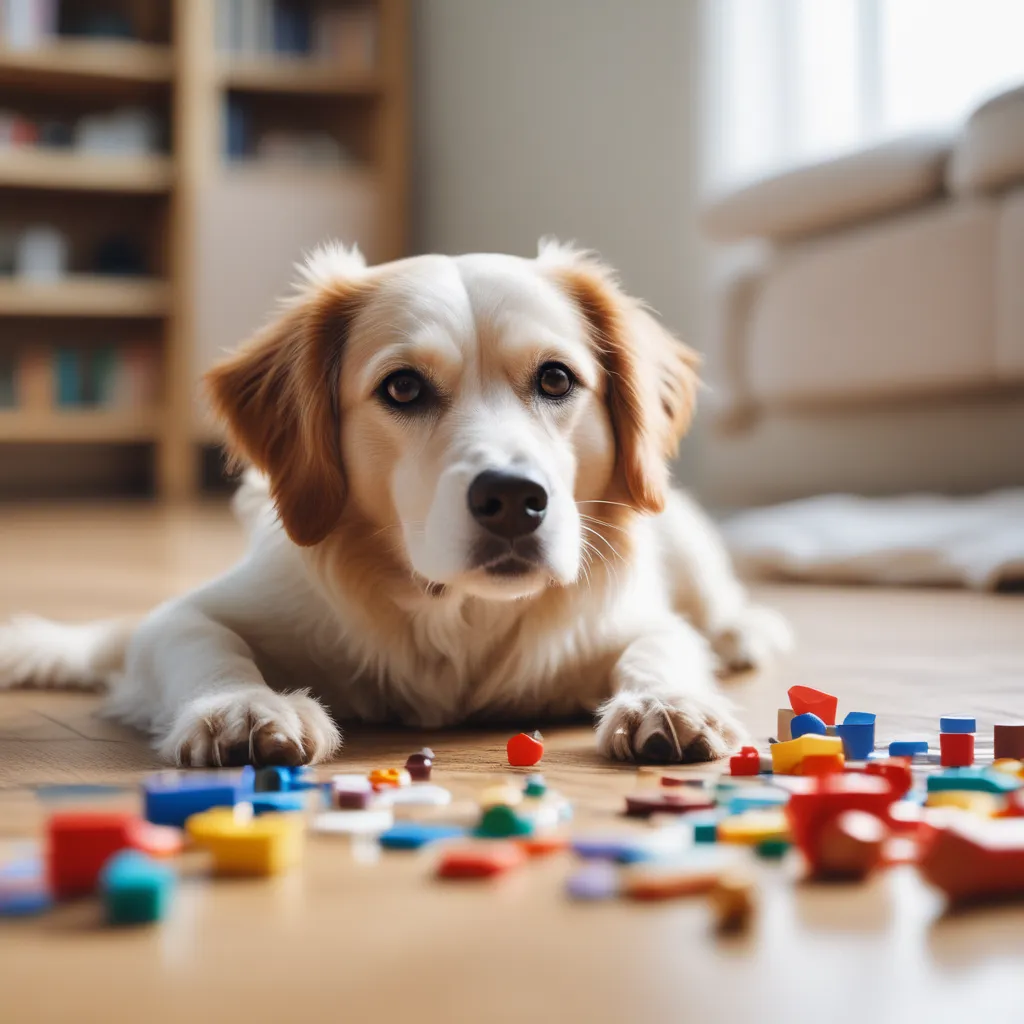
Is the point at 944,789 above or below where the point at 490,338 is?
below

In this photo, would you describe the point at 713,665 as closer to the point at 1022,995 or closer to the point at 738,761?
the point at 738,761

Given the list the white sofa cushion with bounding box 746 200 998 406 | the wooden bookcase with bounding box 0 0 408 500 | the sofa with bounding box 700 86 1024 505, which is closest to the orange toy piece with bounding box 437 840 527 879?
the sofa with bounding box 700 86 1024 505

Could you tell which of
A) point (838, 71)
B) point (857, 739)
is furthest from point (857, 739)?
point (838, 71)

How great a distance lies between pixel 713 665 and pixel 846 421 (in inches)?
114

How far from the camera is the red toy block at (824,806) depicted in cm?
105

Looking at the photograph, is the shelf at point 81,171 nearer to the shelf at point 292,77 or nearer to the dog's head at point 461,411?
the shelf at point 292,77

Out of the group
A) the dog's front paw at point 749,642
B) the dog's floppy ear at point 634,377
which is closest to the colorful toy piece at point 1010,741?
the dog's floppy ear at point 634,377

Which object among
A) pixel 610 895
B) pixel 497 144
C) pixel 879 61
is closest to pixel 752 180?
pixel 879 61

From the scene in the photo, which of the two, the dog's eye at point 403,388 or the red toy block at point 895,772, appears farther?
the dog's eye at point 403,388

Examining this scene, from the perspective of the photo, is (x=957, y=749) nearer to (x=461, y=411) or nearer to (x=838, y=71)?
(x=461, y=411)

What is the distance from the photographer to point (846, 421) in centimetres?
480

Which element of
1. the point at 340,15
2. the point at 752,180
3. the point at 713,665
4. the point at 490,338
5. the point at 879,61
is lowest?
the point at 713,665

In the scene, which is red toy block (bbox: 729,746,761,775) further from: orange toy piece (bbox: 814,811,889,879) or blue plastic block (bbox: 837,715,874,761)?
orange toy piece (bbox: 814,811,889,879)

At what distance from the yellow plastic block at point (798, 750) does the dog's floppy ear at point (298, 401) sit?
0.71 metres
